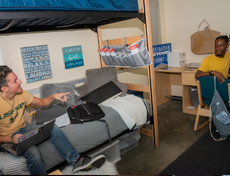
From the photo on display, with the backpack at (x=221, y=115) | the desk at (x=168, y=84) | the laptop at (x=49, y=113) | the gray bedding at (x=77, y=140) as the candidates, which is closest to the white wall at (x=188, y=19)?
the desk at (x=168, y=84)

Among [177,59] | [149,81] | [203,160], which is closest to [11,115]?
[149,81]

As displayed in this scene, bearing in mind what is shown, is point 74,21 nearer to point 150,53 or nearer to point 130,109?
point 150,53

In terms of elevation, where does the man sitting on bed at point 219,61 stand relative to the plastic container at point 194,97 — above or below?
above

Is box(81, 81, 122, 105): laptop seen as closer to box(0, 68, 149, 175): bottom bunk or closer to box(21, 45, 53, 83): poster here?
box(0, 68, 149, 175): bottom bunk

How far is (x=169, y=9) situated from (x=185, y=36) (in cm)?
64

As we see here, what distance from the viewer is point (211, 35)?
11.4ft

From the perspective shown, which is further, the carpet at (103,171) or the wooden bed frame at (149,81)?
the wooden bed frame at (149,81)

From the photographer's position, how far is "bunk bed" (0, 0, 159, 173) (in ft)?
5.47

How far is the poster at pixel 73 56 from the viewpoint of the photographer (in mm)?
2984

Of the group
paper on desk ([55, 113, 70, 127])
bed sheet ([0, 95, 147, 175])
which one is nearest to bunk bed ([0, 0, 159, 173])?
bed sheet ([0, 95, 147, 175])

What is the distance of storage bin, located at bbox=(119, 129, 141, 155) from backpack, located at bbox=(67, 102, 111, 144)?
1.23ft

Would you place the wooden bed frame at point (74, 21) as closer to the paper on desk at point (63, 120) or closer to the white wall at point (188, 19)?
the paper on desk at point (63, 120)

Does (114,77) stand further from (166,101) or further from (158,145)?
(166,101)

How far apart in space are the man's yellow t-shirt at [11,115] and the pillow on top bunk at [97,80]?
87 cm
